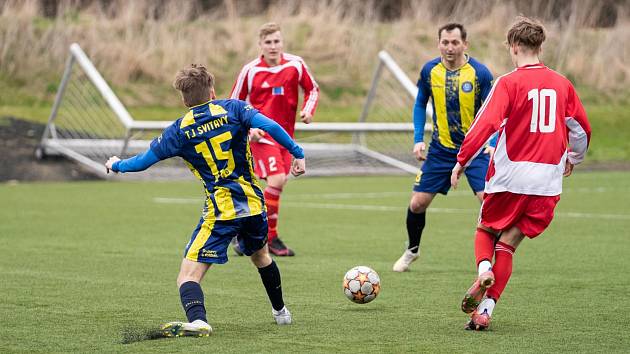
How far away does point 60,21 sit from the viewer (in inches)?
1068

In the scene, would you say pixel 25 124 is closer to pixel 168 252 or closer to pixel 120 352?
pixel 168 252

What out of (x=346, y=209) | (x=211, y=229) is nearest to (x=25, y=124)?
(x=346, y=209)

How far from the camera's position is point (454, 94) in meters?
9.36

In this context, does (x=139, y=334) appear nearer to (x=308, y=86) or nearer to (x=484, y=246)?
(x=484, y=246)

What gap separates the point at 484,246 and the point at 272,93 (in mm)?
4487

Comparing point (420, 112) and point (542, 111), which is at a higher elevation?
point (542, 111)

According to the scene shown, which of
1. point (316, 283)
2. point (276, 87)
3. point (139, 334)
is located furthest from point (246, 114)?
point (276, 87)

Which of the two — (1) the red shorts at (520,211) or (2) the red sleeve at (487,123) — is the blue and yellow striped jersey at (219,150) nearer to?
(2) the red sleeve at (487,123)

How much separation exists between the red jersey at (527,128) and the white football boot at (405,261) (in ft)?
8.76

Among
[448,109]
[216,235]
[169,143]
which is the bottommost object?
[216,235]

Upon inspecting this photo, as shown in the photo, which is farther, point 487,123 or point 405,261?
point 405,261

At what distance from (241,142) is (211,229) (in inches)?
20.5

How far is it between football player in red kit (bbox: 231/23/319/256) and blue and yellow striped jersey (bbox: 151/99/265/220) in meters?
4.13

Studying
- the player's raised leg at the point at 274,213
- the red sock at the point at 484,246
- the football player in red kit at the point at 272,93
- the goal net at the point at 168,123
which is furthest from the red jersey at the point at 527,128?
the goal net at the point at 168,123
